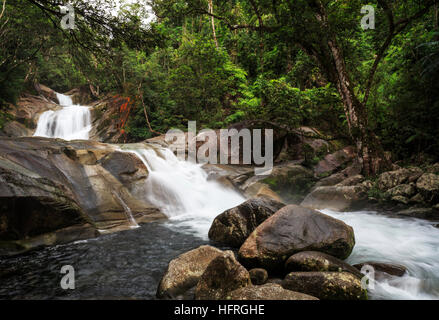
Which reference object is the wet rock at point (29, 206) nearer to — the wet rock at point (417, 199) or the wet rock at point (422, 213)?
the wet rock at point (422, 213)

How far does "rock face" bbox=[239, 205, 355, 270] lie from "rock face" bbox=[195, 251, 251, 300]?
2.89ft

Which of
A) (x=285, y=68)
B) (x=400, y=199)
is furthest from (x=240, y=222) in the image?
(x=285, y=68)

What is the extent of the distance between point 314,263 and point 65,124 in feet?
67.7

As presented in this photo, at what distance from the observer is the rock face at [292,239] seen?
373 centimetres

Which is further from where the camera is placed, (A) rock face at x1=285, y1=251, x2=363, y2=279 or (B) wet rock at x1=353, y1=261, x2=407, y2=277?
(B) wet rock at x1=353, y1=261, x2=407, y2=277

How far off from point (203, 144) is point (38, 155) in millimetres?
6990

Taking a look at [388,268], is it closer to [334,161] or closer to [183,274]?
[183,274]

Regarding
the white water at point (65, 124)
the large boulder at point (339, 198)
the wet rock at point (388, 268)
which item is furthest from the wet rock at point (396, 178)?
the white water at point (65, 124)

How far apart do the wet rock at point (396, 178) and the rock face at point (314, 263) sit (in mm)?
5036

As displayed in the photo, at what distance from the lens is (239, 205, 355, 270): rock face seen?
373 centimetres

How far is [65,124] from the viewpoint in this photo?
18547 millimetres

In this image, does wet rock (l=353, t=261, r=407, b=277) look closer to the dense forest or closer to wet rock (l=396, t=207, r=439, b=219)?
wet rock (l=396, t=207, r=439, b=219)

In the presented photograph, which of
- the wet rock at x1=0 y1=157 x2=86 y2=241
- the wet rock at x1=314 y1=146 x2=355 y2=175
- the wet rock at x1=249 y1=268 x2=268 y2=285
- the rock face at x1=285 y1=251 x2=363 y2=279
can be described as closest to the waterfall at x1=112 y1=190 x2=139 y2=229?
the wet rock at x1=0 y1=157 x2=86 y2=241

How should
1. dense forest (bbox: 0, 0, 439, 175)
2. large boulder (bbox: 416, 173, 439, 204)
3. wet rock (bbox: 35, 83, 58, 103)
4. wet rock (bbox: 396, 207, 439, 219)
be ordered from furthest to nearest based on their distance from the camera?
1. wet rock (bbox: 35, 83, 58, 103)
2. large boulder (bbox: 416, 173, 439, 204)
3. wet rock (bbox: 396, 207, 439, 219)
4. dense forest (bbox: 0, 0, 439, 175)
